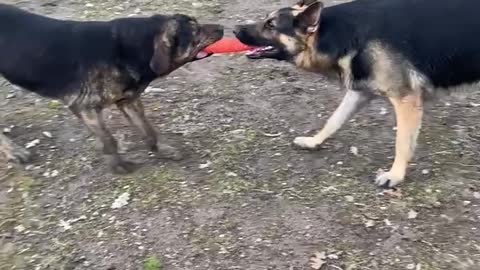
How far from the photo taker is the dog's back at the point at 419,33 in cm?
483

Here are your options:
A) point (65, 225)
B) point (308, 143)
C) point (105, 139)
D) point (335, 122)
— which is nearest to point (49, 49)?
point (105, 139)

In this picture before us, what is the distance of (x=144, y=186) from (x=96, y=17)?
2699mm

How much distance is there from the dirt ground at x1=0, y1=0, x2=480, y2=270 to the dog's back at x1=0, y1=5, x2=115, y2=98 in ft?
2.03

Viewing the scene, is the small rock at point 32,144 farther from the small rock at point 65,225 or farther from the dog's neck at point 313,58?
the dog's neck at point 313,58

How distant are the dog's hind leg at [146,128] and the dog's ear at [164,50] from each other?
43 cm

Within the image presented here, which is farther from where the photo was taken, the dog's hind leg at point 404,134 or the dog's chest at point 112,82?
the dog's chest at point 112,82

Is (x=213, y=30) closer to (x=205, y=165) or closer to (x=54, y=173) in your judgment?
(x=205, y=165)

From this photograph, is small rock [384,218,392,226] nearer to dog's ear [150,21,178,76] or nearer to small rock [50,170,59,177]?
dog's ear [150,21,178,76]

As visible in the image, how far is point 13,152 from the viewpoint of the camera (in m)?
5.45

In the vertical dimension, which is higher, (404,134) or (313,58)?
(313,58)

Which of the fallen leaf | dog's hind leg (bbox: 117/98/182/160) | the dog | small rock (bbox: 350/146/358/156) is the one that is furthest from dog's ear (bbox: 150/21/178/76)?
the fallen leaf

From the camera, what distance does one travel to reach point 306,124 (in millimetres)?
5719

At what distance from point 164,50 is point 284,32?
29.5 inches

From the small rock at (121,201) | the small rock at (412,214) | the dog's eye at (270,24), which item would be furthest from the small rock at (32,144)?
the small rock at (412,214)
